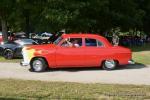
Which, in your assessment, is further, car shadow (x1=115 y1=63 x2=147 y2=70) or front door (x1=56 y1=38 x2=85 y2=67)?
car shadow (x1=115 y1=63 x2=147 y2=70)

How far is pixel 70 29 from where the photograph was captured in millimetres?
31547

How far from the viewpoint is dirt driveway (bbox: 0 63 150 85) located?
48.2 feet

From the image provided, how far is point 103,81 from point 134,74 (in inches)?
95.2

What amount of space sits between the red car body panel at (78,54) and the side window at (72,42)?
139 mm

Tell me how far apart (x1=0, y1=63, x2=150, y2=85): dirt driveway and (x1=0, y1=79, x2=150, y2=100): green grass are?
5.00ft

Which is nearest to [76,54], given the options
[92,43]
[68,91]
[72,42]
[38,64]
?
[72,42]

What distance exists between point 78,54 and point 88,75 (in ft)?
5.39

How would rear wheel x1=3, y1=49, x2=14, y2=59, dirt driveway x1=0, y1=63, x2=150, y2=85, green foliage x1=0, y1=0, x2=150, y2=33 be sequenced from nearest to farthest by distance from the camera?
dirt driveway x1=0, y1=63, x2=150, y2=85 → rear wheel x1=3, y1=49, x2=14, y2=59 → green foliage x1=0, y1=0, x2=150, y2=33

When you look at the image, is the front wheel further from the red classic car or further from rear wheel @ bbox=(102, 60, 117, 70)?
rear wheel @ bbox=(102, 60, 117, 70)

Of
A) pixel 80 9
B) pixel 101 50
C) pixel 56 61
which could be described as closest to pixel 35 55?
pixel 56 61

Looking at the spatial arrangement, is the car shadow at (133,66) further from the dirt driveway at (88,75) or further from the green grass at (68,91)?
the green grass at (68,91)

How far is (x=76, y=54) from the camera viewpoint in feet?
57.5

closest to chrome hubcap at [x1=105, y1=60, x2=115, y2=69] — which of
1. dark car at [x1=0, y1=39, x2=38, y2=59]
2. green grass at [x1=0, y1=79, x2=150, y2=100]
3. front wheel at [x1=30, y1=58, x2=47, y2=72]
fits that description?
front wheel at [x1=30, y1=58, x2=47, y2=72]

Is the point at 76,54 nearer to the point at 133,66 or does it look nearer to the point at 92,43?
the point at 92,43
